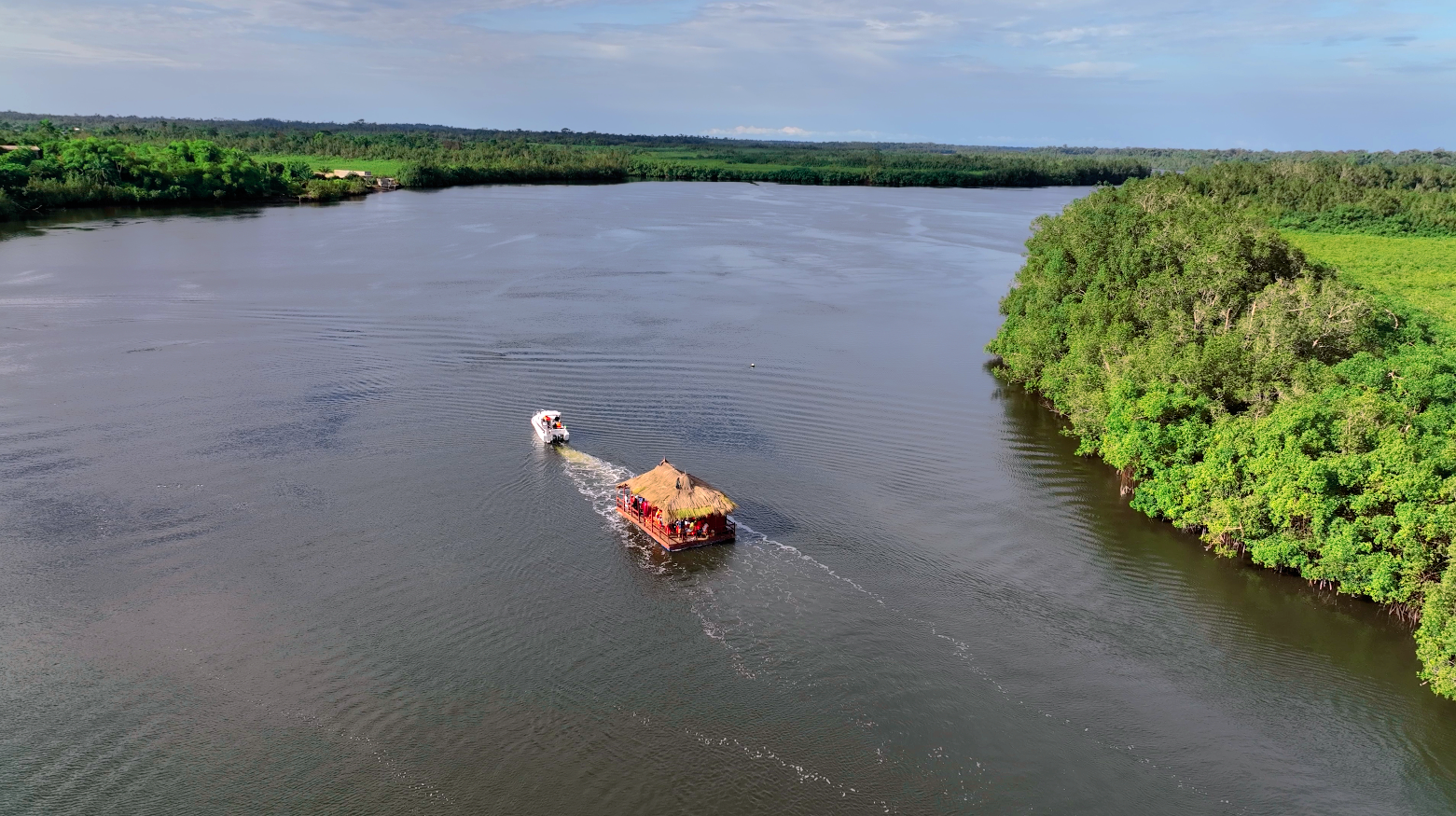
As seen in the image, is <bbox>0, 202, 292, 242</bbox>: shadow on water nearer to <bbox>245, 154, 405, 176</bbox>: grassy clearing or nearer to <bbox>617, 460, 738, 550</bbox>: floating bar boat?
<bbox>245, 154, 405, 176</bbox>: grassy clearing

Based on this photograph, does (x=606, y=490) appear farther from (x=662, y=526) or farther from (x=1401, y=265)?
(x=1401, y=265)

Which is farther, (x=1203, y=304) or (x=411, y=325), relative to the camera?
(x=411, y=325)

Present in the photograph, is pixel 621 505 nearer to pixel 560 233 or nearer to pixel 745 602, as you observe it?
pixel 745 602

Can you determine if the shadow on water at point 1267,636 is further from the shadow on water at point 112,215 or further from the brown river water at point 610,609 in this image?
the shadow on water at point 112,215

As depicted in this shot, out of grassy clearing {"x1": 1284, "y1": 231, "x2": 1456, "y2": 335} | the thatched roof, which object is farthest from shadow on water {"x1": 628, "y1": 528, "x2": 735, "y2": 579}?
grassy clearing {"x1": 1284, "y1": 231, "x2": 1456, "y2": 335}

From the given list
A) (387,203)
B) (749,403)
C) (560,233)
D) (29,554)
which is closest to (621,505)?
(749,403)

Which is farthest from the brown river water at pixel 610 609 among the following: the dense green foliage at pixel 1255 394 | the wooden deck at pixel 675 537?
the dense green foliage at pixel 1255 394
